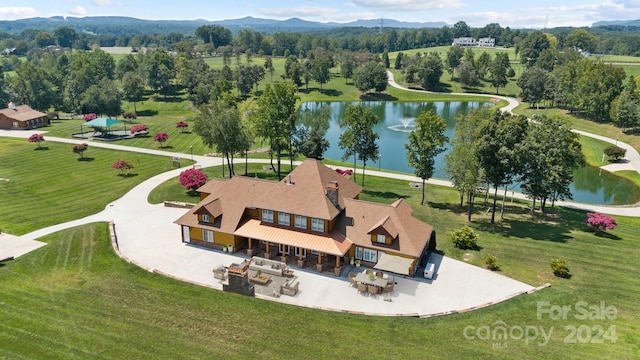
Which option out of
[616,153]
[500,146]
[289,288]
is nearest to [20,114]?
[289,288]

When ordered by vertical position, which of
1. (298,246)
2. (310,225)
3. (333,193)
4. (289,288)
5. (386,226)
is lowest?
(289,288)

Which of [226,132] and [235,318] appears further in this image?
[226,132]

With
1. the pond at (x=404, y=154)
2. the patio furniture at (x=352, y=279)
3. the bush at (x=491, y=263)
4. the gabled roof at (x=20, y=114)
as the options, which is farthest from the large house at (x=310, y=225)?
the gabled roof at (x=20, y=114)

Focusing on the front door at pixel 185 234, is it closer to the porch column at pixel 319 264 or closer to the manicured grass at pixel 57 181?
the porch column at pixel 319 264

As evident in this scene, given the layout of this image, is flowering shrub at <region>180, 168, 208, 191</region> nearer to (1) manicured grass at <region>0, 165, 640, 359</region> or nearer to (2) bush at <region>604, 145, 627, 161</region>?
(1) manicured grass at <region>0, 165, 640, 359</region>

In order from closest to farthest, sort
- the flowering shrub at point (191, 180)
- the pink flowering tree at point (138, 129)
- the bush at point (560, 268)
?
the bush at point (560, 268) < the flowering shrub at point (191, 180) < the pink flowering tree at point (138, 129)

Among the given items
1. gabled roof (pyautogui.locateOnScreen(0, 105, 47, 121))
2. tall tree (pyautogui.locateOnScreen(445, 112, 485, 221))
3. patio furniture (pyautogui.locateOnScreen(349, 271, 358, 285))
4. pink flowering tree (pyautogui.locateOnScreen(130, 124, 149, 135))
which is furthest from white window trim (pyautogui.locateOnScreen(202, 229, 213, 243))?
gabled roof (pyautogui.locateOnScreen(0, 105, 47, 121))

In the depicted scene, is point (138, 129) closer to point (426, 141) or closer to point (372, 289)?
point (426, 141)
